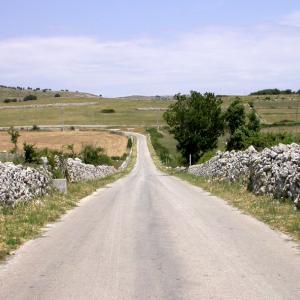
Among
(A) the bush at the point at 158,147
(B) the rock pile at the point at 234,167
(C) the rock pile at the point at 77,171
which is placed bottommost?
(A) the bush at the point at 158,147

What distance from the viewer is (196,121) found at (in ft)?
205

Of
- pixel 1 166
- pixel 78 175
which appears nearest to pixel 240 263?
pixel 1 166

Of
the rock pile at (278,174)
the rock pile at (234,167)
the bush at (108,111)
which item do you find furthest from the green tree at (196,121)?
the bush at (108,111)

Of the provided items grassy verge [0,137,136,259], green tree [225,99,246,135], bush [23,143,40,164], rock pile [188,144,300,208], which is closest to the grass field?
green tree [225,99,246,135]

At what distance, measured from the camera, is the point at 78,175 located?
121ft

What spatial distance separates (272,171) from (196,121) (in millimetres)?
42756

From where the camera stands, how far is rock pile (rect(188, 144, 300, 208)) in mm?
16797

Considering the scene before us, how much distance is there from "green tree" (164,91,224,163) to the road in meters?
47.2

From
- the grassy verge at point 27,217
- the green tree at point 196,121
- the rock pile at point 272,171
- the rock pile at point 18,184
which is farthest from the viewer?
the green tree at point 196,121

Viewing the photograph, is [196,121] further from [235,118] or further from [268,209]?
[268,209]

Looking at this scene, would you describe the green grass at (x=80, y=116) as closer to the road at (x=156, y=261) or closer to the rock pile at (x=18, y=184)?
the rock pile at (x=18, y=184)

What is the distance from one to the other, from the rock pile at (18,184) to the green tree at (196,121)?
43.4 meters

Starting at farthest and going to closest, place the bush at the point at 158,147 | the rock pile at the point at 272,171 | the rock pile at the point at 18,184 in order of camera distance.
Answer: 1. the bush at the point at 158,147
2. the rock pile at the point at 272,171
3. the rock pile at the point at 18,184

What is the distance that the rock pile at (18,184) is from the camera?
15.9 metres
